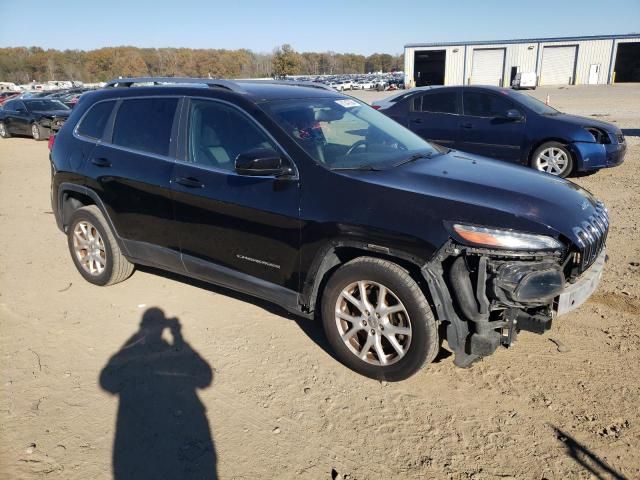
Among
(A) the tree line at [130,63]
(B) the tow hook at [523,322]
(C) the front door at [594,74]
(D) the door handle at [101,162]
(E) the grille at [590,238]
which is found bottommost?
(B) the tow hook at [523,322]

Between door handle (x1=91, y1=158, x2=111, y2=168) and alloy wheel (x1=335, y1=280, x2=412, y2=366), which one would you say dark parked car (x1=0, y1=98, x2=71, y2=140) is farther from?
alloy wheel (x1=335, y1=280, x2=412, y2=366)

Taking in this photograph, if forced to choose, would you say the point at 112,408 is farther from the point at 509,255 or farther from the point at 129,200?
the point at 509,255

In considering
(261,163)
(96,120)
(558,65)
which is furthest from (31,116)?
(558,65)

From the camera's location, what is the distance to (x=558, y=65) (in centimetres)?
5881

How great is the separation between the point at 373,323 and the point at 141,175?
7.71 ft

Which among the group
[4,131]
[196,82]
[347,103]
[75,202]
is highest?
[196,82]

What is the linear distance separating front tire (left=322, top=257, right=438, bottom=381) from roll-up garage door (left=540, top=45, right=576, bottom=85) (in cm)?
6436

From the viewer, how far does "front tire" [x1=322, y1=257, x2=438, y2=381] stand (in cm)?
307

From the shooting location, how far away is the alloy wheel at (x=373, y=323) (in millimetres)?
3188

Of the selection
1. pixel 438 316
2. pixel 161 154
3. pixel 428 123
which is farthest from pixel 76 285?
pixel 428 123

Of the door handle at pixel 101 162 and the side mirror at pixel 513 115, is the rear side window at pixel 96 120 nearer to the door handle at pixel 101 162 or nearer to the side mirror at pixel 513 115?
the door handle at pixel 101 162

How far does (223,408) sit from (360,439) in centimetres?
87

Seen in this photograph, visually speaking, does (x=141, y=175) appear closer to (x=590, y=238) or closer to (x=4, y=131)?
(x=590, y=238)

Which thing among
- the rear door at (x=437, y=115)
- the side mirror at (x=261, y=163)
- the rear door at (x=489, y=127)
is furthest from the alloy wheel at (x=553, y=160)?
the side mirror at (x=261, y=163)
